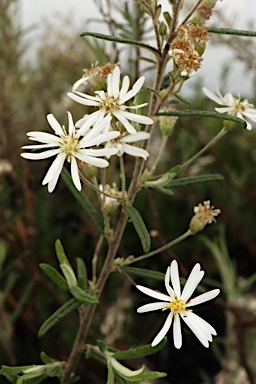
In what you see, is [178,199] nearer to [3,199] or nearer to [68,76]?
[3,199]

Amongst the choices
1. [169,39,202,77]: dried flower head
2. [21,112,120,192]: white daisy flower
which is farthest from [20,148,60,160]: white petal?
[169,39,202,77]: dried flower head

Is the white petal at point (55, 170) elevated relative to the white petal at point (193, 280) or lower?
elevated

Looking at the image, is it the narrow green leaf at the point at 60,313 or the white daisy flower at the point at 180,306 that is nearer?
the white daisy flower at the point at 180,306

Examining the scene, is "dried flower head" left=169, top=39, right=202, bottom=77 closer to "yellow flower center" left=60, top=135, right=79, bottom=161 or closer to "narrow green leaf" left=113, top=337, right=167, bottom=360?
"yellow flower center" left=60, top=135, right=79, bottom=161

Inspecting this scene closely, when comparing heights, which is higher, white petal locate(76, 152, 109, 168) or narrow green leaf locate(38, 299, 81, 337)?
white petal locate(76, 152, 109, 168)

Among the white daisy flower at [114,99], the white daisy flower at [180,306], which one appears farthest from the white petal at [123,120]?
the white daisy flower at [180,306]

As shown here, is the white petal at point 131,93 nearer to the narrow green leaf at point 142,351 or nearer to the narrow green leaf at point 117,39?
the narrow green leaf at point 117,39
